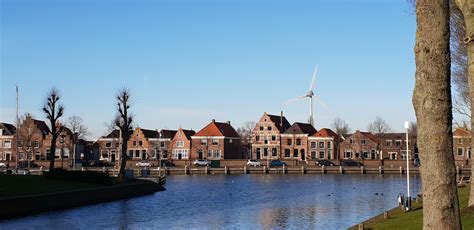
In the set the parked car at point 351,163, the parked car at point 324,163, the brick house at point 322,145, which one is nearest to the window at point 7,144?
the brick house at point 322,145

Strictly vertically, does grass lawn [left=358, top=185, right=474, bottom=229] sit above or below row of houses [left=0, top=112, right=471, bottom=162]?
below

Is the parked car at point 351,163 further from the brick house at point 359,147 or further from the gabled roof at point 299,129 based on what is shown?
the gabled roof at point 299,129

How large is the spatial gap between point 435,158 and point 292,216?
86.6 ft

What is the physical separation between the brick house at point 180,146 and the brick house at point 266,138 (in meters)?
14.5

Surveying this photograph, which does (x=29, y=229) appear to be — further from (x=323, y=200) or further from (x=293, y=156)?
(x=293, y=156)

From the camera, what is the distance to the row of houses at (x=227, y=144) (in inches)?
5007

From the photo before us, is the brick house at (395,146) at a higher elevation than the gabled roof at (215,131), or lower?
lower

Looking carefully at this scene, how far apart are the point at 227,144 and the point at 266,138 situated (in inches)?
344

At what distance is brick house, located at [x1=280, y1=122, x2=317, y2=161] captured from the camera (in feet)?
420

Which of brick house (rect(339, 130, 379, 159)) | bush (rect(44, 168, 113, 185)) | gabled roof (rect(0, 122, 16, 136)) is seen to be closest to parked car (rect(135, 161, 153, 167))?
gabled roof (rect(0, 122, 16, 136))

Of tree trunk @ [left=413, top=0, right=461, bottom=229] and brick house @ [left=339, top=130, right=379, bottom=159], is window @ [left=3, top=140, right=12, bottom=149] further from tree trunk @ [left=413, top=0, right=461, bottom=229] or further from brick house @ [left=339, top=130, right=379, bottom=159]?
tree trunk @ [left=413, top=0, right=461, bottom=229]

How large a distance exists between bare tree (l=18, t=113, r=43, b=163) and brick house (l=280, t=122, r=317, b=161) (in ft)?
174

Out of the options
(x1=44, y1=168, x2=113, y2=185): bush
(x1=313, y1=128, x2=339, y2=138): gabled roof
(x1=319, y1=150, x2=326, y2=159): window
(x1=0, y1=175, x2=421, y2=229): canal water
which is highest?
(x1=313, y1=128, x2=339, y2=138): gabled roof

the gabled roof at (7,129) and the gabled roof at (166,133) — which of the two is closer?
the gabled roof at (7,129)
